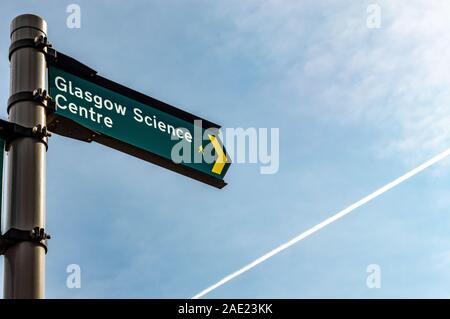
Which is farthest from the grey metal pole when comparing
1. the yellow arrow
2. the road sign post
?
the yellow arrow

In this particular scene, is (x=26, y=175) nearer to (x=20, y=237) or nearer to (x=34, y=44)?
(x=20, y=237)

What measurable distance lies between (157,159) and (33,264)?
1863 millimetres

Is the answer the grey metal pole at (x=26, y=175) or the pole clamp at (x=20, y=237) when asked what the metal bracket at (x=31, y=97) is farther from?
the pole clamp at (x=20, y=237)

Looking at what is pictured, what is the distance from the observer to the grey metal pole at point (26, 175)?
5906mm

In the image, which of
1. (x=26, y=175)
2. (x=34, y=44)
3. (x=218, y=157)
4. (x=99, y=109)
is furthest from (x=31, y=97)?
(x=218, y=157)

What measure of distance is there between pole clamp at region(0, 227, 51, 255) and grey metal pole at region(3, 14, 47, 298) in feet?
0.09

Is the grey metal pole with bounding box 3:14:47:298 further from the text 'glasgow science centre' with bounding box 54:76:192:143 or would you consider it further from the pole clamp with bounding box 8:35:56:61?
the text 'glasgow science centre' with bounding box 54:76:192:143

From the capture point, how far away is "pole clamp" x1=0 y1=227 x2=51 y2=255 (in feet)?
19.6

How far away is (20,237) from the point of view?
5.98 meters
